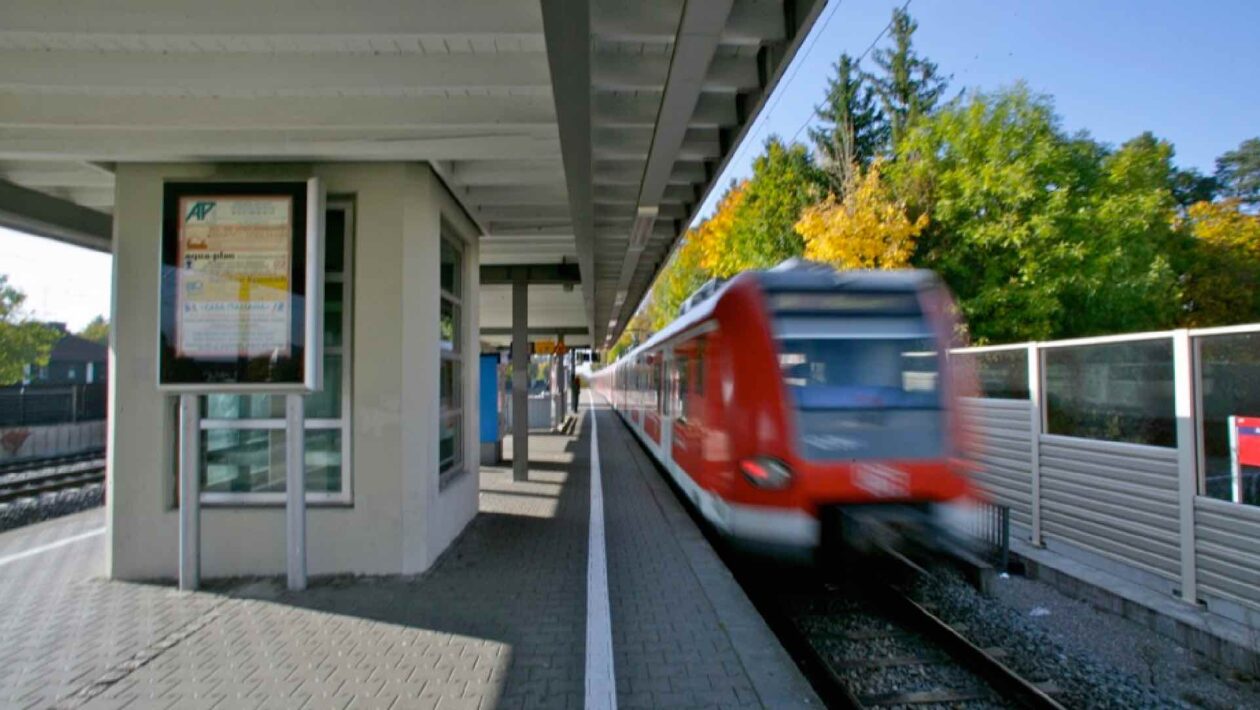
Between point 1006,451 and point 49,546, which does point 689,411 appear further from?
point 49,546

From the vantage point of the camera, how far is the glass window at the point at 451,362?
7.44 metres

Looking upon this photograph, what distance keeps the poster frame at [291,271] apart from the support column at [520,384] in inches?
269

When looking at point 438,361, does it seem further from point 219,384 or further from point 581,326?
point 581,326

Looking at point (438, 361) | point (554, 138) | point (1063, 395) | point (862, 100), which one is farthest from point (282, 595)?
point (862, 100)

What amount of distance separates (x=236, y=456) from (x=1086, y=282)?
1908cm

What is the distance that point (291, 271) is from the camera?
17.6 feet

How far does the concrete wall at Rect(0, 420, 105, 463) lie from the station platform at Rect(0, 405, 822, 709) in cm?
1283

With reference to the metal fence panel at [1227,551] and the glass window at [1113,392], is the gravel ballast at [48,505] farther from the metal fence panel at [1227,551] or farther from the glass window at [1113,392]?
the metal fence panel at [1227,551]

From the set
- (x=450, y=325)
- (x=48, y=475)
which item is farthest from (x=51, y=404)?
(x=450, y=325)

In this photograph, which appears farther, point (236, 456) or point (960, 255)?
point (960, 255)

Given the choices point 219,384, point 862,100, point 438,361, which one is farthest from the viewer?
point 862,100

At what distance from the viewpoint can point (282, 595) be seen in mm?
5383

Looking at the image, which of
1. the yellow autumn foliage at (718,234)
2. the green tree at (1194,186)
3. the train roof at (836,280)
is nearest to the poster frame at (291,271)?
the train roof at (836,280)

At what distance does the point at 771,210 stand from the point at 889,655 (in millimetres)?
23059
